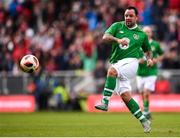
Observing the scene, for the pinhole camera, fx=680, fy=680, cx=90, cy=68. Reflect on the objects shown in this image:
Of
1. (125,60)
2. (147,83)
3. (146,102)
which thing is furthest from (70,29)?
(125,60)

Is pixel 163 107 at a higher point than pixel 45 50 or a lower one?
lower

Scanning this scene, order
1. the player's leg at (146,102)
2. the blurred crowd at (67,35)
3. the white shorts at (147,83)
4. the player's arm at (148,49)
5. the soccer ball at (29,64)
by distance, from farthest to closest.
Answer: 1. the blurred crowd at (67,35)
2. the white shorts at (147,83)
3. the player's leg at (146,102)
4. the soccer ball at (29,64)
5. the player's arm at (148,49)

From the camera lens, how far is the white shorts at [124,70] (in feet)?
48.6

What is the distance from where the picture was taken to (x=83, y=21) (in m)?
30.6

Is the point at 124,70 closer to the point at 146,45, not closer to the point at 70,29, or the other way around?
the point at 146,45

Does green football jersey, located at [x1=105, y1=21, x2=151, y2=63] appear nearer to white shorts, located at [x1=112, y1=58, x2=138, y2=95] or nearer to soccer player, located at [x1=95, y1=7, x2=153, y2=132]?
soccer player, located at [x1=95, y1=7, x2=153, y2=132]

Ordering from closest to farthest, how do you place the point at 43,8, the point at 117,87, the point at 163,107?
the point at 117,87
the point at 163,107
the point at 43,8

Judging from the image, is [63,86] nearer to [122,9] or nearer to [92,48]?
[92,48]

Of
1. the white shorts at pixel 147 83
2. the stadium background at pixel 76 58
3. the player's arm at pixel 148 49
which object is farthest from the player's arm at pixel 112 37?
the stadium background at pixel 76 58

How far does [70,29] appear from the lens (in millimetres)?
30172

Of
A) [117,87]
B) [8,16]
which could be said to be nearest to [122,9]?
[8,16]

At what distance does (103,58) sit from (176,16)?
11.6 ft

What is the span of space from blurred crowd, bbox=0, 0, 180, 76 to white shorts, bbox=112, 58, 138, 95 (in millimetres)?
12481

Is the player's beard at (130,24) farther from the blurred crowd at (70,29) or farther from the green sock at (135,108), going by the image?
the blurred crowd at (70,29)
